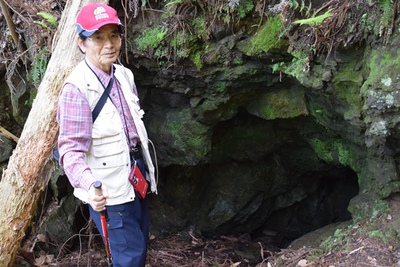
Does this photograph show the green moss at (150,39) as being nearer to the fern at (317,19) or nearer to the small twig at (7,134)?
the fern at (317,19)

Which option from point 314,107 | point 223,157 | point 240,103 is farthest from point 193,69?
point 223,157

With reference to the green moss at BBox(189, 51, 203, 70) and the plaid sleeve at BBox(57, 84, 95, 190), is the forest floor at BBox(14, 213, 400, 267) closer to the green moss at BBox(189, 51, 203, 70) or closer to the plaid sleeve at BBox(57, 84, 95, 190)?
the green moss at BBox(189, 51, 203, 70)

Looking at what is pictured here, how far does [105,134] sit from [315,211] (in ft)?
17.8

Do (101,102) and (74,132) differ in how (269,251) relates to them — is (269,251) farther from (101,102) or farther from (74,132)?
(74,132)

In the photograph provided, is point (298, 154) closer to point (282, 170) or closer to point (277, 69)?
point (282, 170)

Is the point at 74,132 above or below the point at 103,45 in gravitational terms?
below

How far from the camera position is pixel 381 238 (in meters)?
4.11

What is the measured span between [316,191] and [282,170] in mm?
961

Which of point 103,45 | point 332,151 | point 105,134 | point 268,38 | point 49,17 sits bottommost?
→ point 332,151

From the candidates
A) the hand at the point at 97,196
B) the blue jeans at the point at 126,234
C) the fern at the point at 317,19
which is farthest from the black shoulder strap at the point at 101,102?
the fern at the point at 317,19

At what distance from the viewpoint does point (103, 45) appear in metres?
2.87

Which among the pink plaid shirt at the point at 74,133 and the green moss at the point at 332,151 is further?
the green moss at the point at 332,151

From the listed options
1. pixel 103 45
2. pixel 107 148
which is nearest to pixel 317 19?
pixel 103 45

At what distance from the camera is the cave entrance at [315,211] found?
23.8 feet
